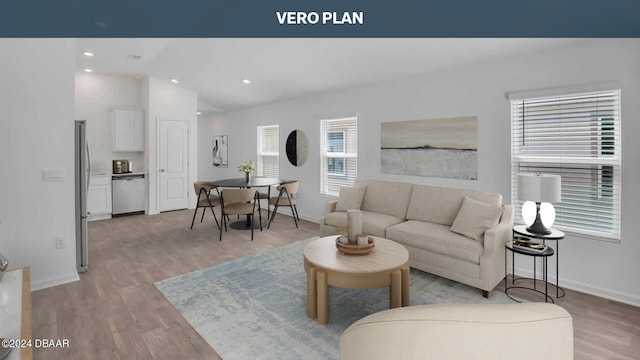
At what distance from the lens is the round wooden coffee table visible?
2.43 metres

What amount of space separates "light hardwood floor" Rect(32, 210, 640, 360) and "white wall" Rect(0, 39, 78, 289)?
0.40m

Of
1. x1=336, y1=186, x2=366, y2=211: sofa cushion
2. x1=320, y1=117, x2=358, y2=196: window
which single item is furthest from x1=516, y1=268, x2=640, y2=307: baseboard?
x1=320, y1=117, x2=358, y2=196: window

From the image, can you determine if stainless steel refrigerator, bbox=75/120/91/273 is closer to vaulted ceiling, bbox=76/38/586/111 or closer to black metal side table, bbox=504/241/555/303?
vaulted ceiling, bbox=76/38/586/111

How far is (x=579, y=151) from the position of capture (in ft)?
10.2

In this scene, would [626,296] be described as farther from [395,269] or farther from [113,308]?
[113,308]

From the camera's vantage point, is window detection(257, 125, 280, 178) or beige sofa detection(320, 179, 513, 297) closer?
beige sofa detection(320, 179, 513, 297)

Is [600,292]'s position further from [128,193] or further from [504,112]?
[128,193]

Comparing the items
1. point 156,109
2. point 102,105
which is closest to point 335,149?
point 156,109

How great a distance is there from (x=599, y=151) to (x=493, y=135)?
95 cm

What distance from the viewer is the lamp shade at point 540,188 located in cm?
279

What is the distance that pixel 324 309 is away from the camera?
2455 millimetres

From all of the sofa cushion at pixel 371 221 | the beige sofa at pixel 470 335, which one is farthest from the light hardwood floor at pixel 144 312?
the beige sofa at pixel 470 335

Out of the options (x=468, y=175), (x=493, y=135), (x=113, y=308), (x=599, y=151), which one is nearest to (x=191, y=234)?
(x=113, y=308)

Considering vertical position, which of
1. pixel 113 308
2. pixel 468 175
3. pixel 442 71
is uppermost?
pixel 442 71
